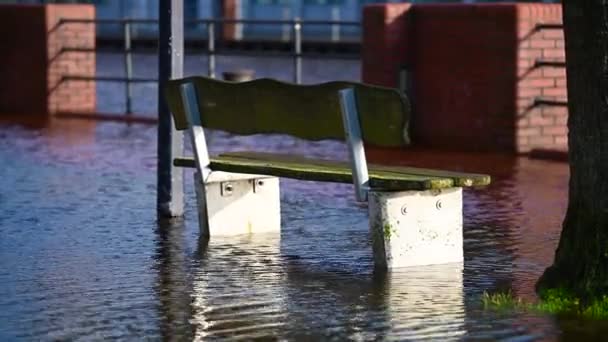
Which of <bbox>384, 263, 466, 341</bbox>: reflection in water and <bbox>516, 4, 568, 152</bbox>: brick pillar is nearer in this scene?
<bbox>384, 263, 466, 341</bbox>: reflection in water

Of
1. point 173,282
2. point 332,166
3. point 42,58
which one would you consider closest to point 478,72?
point 332,166

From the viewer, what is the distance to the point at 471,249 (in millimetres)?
8883

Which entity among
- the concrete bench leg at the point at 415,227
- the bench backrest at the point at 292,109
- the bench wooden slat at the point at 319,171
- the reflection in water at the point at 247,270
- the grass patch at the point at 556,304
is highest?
the bench backrest at the point at 292,109

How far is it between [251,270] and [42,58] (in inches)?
511

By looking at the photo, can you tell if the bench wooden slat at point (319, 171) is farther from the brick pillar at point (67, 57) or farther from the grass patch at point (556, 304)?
the brick pillar at point (67, 57)

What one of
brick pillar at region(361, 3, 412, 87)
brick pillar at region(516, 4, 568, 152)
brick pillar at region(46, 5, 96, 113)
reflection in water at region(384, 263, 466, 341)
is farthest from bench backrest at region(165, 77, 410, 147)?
brick pillar at region(46, 5, 96, 113)

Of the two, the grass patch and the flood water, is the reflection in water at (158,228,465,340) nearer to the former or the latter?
the flood water

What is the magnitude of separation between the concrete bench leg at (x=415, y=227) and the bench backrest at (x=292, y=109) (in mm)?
304

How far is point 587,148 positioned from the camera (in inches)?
271

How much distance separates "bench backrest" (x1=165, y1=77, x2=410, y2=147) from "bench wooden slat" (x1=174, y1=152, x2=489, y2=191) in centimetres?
18

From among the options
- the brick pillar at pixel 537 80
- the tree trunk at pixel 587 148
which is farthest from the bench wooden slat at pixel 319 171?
the brick pillar at pixel 537 80

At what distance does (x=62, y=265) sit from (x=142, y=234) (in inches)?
48.5

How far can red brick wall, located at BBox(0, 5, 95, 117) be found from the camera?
2059 centimetres

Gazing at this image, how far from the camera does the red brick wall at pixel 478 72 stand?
48.5ft
